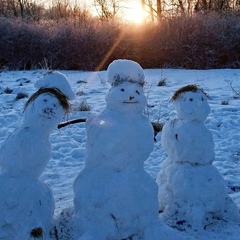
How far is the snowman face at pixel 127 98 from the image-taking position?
97.8 inches

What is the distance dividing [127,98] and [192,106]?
52cm

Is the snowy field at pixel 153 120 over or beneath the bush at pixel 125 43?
beneath

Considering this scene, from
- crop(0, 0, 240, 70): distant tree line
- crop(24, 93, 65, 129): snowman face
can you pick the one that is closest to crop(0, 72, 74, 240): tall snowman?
crop(24, 93, 65, 129): snowman face

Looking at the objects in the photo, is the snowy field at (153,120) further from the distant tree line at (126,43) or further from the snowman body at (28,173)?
the distant tree line at (126,43)

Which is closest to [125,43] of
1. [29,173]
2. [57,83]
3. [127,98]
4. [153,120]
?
[153,120]

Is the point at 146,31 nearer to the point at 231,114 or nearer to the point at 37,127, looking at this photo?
the point at 231,114

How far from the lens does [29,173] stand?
2.47 m

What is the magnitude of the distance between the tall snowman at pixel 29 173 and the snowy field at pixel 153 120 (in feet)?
0.71

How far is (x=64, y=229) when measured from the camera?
2533 millimetres

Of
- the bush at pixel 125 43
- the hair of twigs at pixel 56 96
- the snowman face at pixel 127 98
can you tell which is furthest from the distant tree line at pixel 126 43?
the snowman face at pixel 127 98

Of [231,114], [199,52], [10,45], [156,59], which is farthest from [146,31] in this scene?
[231,114]

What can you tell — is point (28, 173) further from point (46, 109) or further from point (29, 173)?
point (46, 109)

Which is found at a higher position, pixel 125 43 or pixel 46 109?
pixel 125 43

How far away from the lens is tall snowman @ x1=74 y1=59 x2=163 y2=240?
244 cm
